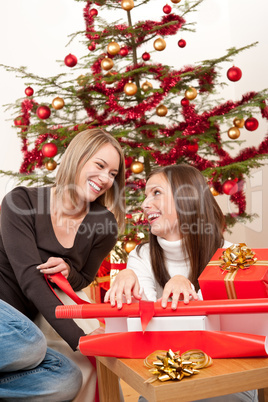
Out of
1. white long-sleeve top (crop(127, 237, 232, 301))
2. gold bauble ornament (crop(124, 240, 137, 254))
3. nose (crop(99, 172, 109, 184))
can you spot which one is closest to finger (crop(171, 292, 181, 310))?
white long-sleeve top (crop(127, 237, 232, 301))

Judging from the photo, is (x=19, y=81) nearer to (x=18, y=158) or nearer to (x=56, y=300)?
(x=18, y=158)

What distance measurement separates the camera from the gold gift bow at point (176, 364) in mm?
719

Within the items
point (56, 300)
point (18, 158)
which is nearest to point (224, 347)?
point (56, 300)

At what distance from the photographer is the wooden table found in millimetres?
706

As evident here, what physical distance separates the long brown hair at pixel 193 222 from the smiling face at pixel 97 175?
238 mm

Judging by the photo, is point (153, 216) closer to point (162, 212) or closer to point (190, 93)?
point (162, 212)

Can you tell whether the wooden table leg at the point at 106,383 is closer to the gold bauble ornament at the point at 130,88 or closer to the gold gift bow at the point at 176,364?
the gold gift bow at the point at 176,364

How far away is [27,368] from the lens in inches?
44.3

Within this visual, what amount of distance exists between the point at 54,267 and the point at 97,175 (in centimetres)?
38

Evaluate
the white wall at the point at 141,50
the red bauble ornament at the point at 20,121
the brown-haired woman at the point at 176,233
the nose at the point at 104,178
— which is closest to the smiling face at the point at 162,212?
the brown-haired woman at the point at 176,233

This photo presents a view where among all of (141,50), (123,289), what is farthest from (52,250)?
(141,50)

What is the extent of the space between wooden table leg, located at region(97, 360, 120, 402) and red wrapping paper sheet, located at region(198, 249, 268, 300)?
26 cm

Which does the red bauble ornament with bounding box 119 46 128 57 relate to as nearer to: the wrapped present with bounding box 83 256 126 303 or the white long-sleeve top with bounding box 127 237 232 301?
the wrapped present with bounding box 83 256 126 303

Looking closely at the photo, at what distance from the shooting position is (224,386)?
0.73m
